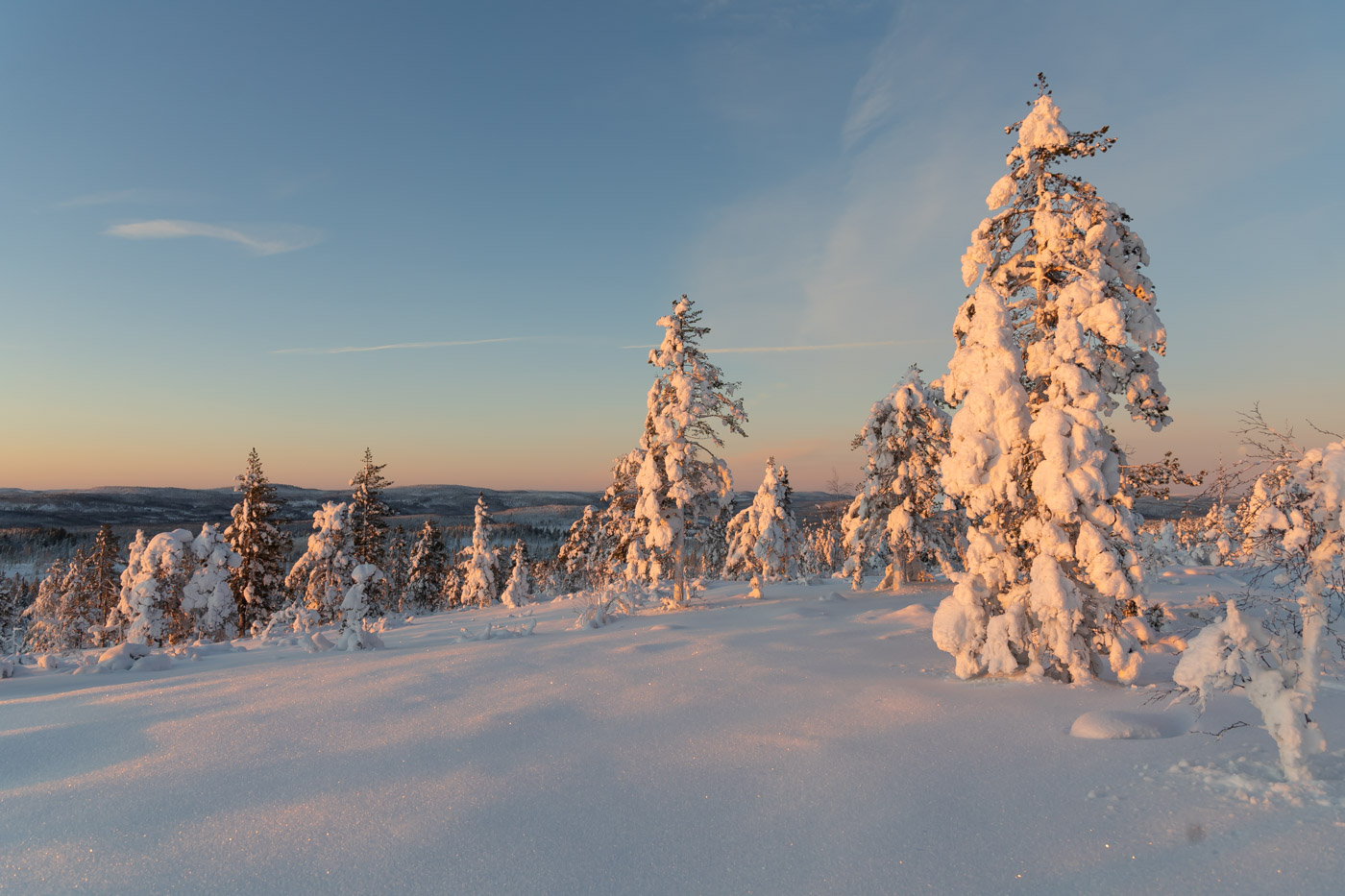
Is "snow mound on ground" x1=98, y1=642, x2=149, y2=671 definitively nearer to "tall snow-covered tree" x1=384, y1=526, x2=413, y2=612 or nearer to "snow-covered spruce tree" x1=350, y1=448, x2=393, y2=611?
"snow-covered spruce tree" x1=350, y1=448, x2=393, y2=611

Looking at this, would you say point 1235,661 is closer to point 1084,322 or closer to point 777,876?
point 777,876

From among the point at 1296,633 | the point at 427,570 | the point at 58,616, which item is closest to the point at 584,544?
the point at 427,570

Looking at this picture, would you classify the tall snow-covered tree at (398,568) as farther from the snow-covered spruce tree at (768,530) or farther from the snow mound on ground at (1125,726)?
the snow mound on ground at (1125,726)

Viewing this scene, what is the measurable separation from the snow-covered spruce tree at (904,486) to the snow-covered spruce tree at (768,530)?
341 inches

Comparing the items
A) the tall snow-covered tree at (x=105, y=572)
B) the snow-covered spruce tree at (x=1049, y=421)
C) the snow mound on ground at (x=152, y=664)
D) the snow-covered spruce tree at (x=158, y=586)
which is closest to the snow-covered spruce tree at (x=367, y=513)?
the snow-covered spruce tree at (x=158, y=586)

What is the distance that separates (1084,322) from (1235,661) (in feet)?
20.6

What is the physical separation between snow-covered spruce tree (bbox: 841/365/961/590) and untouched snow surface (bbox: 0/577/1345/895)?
15.4 metres

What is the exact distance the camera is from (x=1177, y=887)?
387 centimetres

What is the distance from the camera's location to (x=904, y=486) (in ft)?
79.2

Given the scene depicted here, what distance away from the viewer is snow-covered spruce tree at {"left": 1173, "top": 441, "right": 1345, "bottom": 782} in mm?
5000

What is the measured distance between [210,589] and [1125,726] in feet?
114

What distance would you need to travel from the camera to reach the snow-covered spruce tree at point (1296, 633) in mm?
5000

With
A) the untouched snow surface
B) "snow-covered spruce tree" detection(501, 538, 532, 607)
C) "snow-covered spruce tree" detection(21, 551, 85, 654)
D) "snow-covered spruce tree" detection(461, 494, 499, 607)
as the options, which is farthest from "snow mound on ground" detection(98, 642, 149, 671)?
"snow-covered spruce tree" detection(21, 551, 85, 654)

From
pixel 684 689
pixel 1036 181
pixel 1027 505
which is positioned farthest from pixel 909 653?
pixel 1036 181
